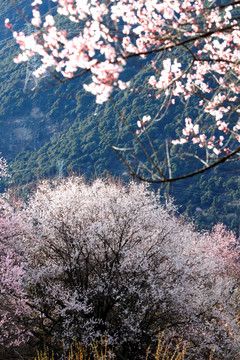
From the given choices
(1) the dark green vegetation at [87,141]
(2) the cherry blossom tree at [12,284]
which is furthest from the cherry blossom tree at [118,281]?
(1) the dark green vegetation at [87,141]

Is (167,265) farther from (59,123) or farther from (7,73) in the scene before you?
(7,73)

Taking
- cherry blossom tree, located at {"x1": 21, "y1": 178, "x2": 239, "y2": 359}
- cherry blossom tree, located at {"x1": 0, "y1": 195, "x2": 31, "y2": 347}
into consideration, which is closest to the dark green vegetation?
cherry blossom tree, located at {"x1": 21, "y1": 178, "x2": 239, "y2": 359}

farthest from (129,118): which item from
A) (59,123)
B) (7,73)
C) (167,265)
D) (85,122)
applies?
(167,265)

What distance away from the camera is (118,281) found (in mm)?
9117

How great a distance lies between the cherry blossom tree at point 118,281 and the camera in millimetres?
8750

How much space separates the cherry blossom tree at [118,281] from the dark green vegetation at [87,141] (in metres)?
18.5

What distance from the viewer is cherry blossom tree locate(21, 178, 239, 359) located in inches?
344

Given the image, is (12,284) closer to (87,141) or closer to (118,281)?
(118,281)

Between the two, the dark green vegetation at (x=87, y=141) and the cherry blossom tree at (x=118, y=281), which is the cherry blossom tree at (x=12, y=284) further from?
the dark green vegetation at (x=87, y=141)

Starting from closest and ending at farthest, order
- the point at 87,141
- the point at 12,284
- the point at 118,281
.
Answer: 1. the point at 12,284
2. the point at 118,281
3. the point at 87,141

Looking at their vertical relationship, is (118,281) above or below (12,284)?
above

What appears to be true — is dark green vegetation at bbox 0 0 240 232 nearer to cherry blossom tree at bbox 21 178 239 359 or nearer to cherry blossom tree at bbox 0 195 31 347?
cherry blossom tree at bbox 21 178 239 359

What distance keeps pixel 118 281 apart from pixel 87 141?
194ft

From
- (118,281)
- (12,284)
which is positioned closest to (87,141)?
(118,281)
